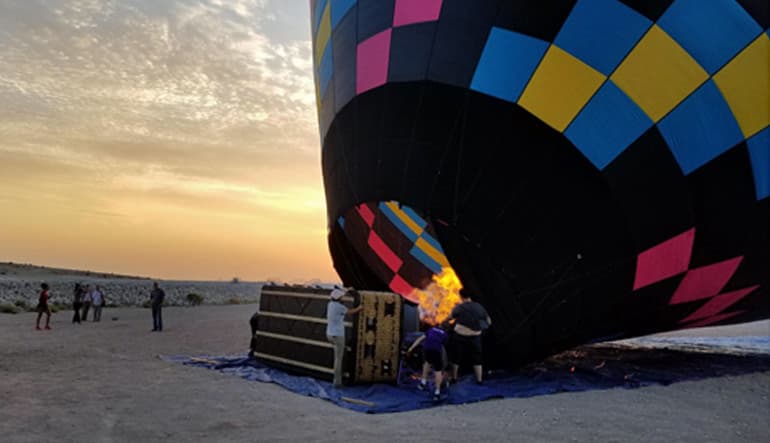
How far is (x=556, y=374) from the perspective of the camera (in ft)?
24.1

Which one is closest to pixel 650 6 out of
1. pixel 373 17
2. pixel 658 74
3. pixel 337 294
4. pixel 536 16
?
pixel 658 74

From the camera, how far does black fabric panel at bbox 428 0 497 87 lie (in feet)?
19.4

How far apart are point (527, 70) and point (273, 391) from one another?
13.1 ft

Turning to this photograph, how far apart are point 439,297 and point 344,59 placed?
4.10 meters

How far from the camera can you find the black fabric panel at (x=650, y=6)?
5.54 m

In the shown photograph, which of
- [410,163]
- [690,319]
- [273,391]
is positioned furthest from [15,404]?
[690,319]

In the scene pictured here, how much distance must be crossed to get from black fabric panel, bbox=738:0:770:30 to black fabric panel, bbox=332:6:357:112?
3.84m

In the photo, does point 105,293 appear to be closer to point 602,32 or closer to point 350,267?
point 350,267

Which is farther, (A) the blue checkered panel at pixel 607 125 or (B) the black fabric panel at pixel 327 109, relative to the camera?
(B) the black fabric panel at pixel 327 109

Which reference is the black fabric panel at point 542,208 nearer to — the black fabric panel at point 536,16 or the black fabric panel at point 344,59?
the black fabric panel at point 344,59

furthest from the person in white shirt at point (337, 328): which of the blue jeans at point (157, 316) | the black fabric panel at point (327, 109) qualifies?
the blue jeans at point (157, 316)

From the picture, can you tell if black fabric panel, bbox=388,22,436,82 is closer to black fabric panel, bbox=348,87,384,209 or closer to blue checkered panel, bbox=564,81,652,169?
black fabric panel, bbox=348,87,384,209

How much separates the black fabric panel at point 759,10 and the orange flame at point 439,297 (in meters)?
4.86

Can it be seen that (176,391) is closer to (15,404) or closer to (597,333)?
(15,404)
